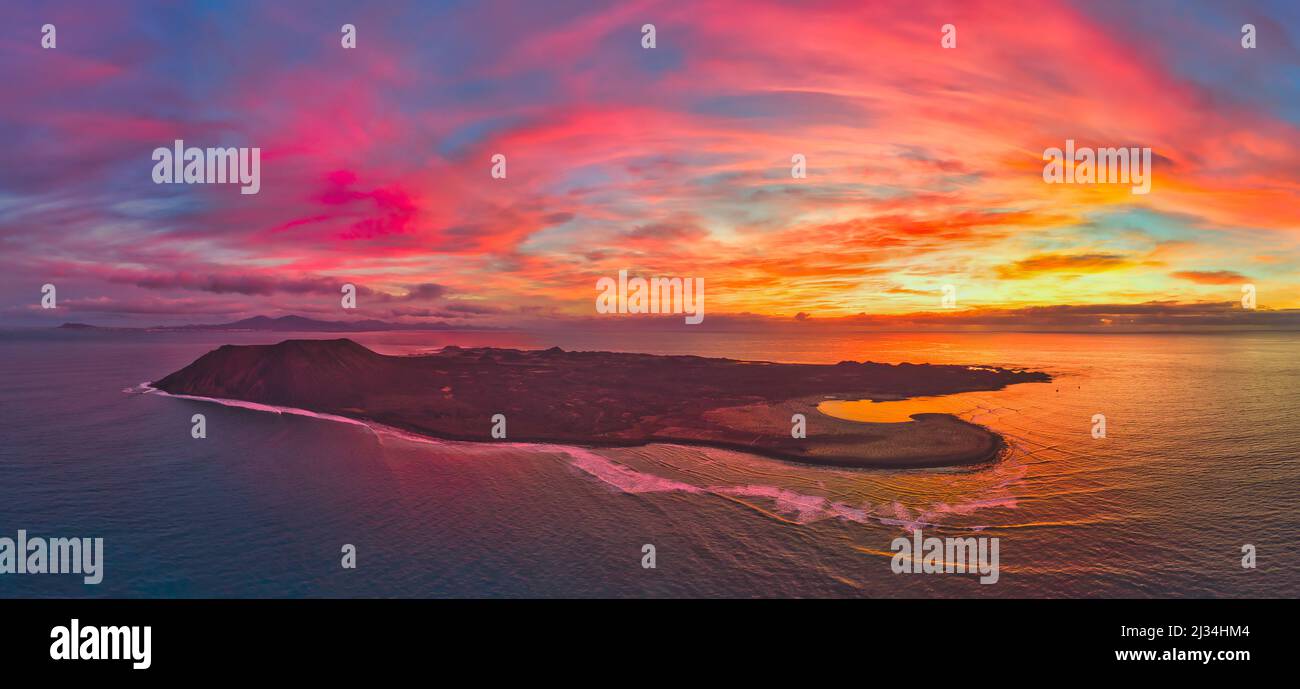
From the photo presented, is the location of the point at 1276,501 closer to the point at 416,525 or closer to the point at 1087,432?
the point at 1087,432

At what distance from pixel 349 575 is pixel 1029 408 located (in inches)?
2523

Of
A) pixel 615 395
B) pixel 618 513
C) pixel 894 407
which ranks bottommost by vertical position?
pixel 618 513

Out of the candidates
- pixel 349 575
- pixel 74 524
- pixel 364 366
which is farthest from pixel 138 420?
pixel 349 575

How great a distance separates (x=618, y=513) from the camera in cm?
2684

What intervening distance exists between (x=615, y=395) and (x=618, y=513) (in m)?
31.6

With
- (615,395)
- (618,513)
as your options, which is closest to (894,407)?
(615,395)

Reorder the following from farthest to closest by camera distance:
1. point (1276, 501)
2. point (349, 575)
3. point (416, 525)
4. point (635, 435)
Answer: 1. point (635, 435)
2. point (1276, 501)
3. point (416, 525)
4. point (349, 575)

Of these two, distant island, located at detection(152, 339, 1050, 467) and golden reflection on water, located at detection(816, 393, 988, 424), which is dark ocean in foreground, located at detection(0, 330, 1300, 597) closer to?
distant island, located at detection(152, 339, 1050, 467)

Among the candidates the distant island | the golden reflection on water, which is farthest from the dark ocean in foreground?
the golden reflection on water

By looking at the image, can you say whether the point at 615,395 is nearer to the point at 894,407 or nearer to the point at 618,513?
the point at 894,407

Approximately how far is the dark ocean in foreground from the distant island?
3487mm

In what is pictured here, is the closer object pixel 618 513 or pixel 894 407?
pixel 618 513

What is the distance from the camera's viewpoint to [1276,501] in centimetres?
2817

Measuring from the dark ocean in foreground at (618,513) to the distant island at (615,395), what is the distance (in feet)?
11.4
